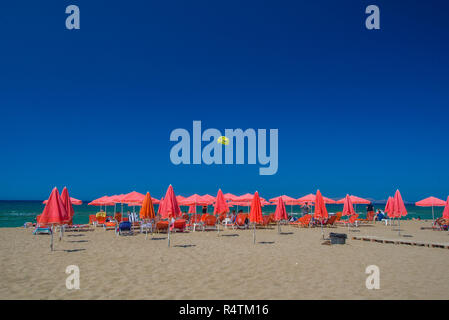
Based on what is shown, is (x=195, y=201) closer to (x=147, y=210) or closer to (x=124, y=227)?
(x=124, y=227)

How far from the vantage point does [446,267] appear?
27.5ft

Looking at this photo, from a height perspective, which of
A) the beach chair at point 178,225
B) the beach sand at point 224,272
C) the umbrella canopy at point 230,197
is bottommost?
the beach chair at point 178,225

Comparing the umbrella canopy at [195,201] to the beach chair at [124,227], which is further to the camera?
the umbrella canopy at [195,201]

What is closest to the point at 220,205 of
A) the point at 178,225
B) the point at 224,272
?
the point at 178,225

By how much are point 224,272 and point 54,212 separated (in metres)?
6.74

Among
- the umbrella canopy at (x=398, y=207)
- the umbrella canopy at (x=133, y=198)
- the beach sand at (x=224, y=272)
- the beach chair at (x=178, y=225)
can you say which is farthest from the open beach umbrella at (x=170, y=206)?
the umbrella canopy at (x=398, y=207)

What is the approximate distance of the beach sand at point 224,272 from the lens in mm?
6004

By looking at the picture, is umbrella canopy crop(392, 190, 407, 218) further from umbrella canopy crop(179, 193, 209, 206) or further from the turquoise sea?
Result: umbrella canopy crop(179, 193, 209, 206)

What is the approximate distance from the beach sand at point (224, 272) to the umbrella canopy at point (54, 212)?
1152 mm

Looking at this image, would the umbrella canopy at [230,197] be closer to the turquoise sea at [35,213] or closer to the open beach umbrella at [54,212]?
the turquoise sea at [35,213]

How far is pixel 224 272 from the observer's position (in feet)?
25.5
